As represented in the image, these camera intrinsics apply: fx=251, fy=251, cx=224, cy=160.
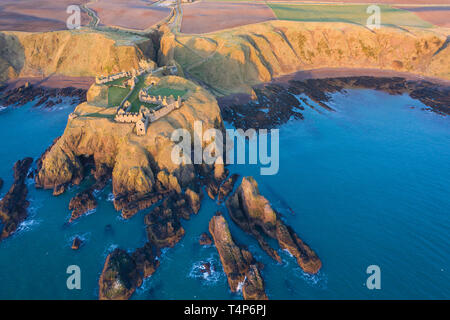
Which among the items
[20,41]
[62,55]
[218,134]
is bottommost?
[218,134]

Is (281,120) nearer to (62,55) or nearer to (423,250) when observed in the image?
(423,250)

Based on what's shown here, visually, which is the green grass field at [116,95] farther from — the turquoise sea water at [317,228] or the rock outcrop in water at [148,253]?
the rock outcrop in water at [148,253]

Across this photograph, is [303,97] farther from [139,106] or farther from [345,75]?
[139,106]

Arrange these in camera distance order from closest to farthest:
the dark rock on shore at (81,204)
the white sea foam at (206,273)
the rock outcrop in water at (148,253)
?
the rock outcrop in water at (148,253), the white sea foam at (206,273), the dark rock on shore at (81,204)

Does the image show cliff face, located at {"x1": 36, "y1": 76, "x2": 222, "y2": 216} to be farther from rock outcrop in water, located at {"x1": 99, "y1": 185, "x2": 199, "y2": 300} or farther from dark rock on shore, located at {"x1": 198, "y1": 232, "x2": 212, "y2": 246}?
dark rock on shore, located at {"x1": 198, "y1": 232, "x2": 212, "y2": 246}

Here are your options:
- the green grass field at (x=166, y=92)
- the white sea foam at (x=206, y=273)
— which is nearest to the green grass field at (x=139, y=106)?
the green grass field at (x=166, y=92)
